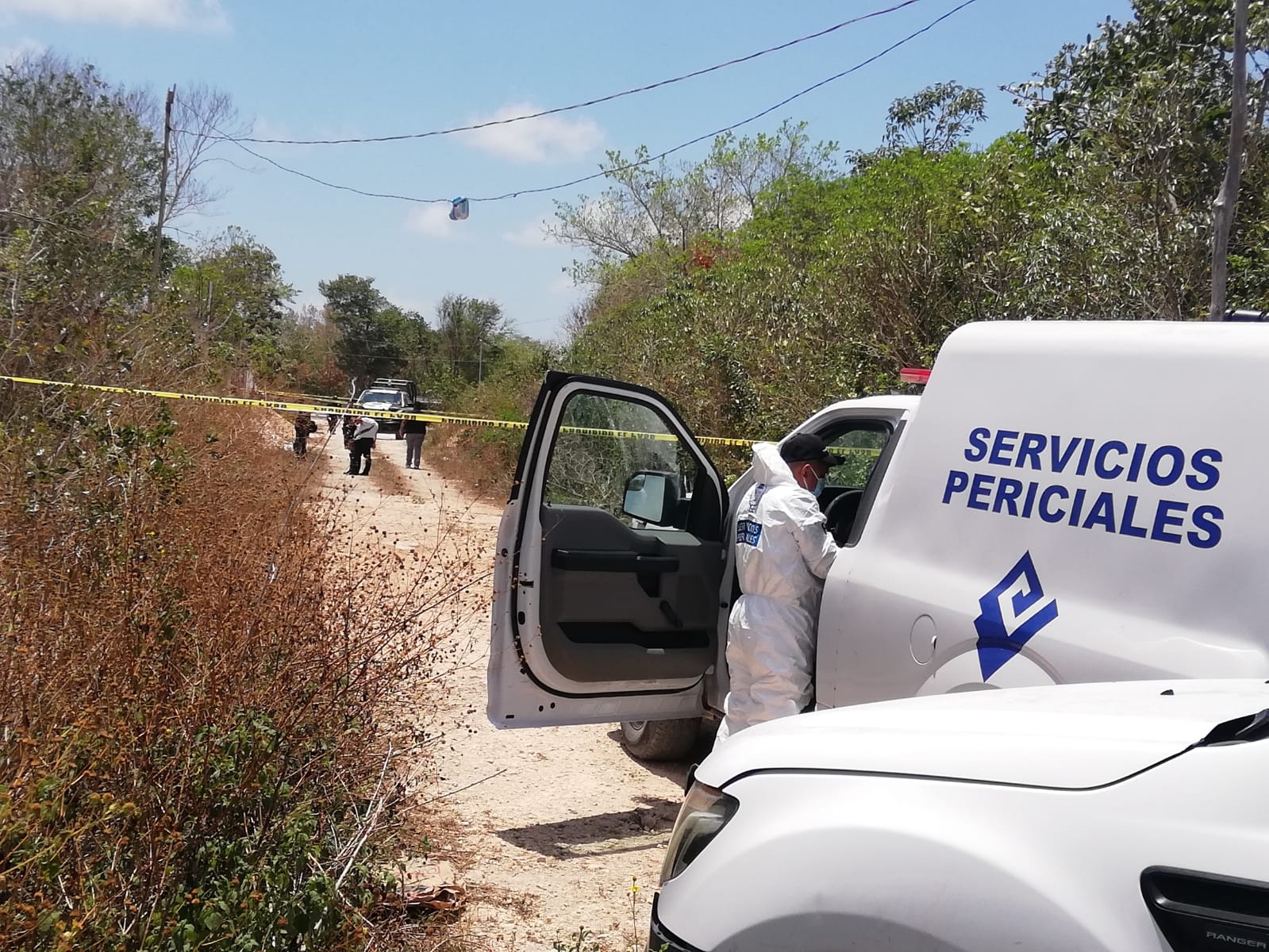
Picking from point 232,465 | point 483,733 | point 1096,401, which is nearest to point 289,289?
point 232,465

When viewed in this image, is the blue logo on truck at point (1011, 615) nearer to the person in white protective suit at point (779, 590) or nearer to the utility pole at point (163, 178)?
the person in white protective suit at point (779, 590)

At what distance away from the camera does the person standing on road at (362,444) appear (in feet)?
67.9

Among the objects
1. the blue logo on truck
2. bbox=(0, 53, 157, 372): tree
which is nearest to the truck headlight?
the blue logo on truck

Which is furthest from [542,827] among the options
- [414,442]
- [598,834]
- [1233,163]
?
[414,442]

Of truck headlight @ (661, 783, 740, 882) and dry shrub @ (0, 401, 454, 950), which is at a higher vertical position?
truck headlight @ (661, 783, 740, 882)

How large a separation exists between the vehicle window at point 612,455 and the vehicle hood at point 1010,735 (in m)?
3.07

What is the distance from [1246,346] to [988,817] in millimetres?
1755

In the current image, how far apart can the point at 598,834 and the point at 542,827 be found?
27 centimetres

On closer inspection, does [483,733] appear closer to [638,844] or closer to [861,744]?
[638,844]

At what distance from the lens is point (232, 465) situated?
31.0 feet

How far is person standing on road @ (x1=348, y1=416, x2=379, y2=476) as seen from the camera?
20.7 meters

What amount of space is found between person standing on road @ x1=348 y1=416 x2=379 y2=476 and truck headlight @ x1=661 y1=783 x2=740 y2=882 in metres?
19.0

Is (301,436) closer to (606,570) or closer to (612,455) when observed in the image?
(612,455)

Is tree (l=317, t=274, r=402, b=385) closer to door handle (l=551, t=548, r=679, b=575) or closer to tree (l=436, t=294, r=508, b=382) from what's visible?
tree (l=436, t=294, r=508, b=382)
